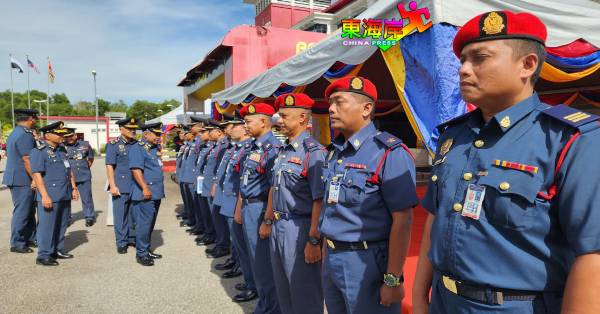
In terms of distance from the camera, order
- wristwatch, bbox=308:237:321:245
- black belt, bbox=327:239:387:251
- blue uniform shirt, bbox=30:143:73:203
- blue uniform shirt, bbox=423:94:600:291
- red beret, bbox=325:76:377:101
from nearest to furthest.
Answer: blue uniform shirt, bbox=423:94:600:291, black belt, bbox=327:239:387:251, red beret, bbox=325:76:377:101, wristwatch, bbox=308:237:321:245, blue uniform shirt, bbox=30:143:73:203

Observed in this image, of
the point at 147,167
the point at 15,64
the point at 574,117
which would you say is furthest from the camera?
the point at 15,64

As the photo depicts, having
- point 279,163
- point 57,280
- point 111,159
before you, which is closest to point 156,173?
point 111,159

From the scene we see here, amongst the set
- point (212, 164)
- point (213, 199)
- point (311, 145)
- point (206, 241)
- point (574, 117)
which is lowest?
point (206, 241)

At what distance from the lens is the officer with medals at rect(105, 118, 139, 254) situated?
18.1ft

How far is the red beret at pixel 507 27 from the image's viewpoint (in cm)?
116

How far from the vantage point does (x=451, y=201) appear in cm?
128

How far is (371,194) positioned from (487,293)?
0.92 m

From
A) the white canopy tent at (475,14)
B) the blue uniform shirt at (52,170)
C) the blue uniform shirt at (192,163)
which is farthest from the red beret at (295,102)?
the blue uniform shirt at (192,163)

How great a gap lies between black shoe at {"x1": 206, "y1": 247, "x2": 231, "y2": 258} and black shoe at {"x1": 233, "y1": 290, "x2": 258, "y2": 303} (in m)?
1.65

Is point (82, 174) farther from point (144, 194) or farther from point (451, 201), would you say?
point (451, 201)

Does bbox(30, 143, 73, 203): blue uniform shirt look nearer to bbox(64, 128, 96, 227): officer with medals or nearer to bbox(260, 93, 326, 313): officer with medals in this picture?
bbox(64, 128, 96, 227): officer with medals

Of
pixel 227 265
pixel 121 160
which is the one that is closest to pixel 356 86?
pixel 227 265

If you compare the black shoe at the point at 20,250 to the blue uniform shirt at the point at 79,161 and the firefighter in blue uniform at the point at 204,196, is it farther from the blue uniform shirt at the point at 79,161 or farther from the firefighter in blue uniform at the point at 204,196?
the firefighter in blue uniform at the point at 204,196

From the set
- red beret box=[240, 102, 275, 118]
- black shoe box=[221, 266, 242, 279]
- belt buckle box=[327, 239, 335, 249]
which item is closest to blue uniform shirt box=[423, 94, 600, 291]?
belt buckle box=[327, 239, 335, 249]
